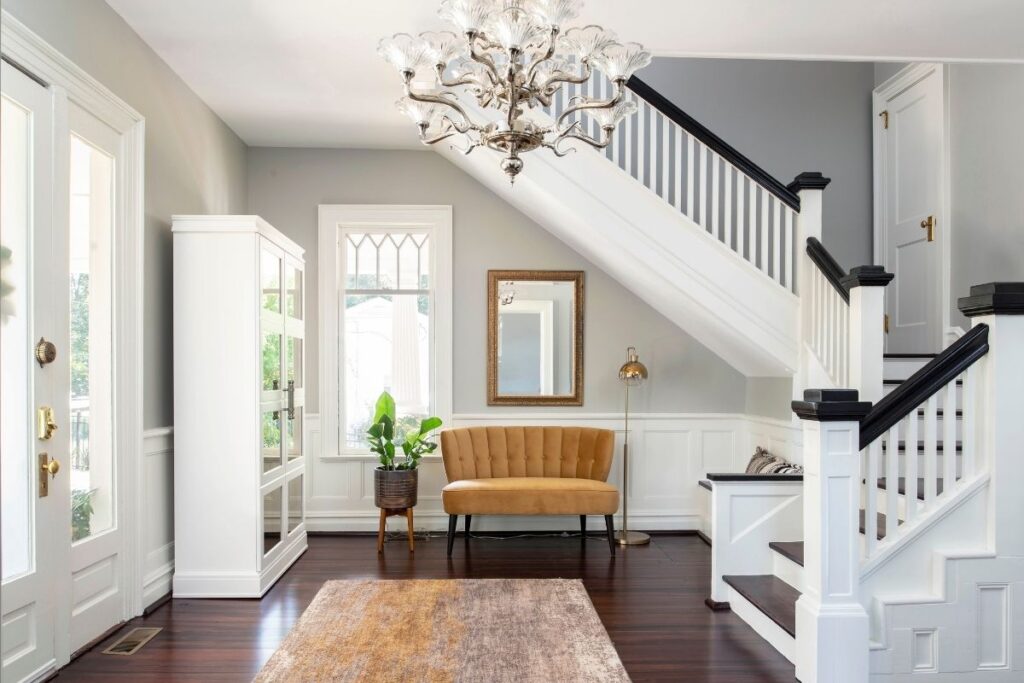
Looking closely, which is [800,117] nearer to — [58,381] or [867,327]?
[867,327]

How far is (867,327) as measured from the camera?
400 cm

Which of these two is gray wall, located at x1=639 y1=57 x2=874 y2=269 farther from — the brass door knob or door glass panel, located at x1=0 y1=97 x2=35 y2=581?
the brass door knob

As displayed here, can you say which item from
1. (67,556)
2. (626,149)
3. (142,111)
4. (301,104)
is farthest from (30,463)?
(626,149)

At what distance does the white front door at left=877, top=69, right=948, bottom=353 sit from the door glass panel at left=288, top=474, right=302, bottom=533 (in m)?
4.25

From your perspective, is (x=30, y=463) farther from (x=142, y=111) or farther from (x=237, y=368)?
(x=142, y=111)

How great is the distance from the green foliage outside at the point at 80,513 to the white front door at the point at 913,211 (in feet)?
16.4

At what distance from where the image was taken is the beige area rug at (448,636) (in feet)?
9.55

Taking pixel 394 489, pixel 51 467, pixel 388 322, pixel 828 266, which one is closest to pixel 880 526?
pixel 828 266

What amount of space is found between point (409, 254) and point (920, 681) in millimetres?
4470

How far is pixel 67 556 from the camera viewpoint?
339 cm

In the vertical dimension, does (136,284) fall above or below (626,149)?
below

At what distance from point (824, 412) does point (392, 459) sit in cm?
332

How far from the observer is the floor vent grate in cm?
362

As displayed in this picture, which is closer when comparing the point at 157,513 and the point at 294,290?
the point at 157,513
